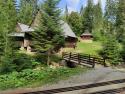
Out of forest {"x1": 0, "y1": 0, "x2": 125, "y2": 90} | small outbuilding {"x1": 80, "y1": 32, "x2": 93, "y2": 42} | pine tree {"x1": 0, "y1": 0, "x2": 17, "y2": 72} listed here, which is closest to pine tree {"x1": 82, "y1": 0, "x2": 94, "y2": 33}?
small outbuilding {"x1": 80, "y1": 32, "x2": 93, "y2": 42}

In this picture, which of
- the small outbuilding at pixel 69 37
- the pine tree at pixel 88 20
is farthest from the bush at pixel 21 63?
the pine tree at pixel 88 20

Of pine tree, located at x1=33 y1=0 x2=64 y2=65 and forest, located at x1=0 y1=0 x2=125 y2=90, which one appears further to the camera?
pine tree, located at x1=33 y1=0 x2=64 y2=65

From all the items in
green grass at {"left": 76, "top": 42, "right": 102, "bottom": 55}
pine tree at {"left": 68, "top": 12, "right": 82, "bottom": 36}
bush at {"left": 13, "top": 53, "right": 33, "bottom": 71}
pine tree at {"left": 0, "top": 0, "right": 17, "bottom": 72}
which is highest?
pine tree at {"left": 68, "top": 12, "right": 82, "bottom": 36}

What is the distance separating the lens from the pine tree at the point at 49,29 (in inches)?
1547

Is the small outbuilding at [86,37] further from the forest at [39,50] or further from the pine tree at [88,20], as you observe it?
the forest at [39,50]

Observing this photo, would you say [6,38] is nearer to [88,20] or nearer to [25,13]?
[25,13]

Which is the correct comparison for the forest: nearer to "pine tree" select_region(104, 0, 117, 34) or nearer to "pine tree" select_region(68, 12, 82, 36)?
"pine tree" select_region(104, 0, 117, 34)

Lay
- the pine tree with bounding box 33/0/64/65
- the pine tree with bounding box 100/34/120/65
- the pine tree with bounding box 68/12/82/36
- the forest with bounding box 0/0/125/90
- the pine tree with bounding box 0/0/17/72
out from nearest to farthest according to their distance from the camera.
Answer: the forest with bounding box 0/0/125/90 < the pine tree with bounding box 0/0/17/72 < the pine tree with bounding box 33/0/64/65 < the pine tree with bounding box 100/34/120/65 < the pine tree with bounding box 68/12/82/36

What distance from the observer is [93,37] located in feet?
282

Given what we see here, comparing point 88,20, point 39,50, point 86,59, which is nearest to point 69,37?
point 39,50

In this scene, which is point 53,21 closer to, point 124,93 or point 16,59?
point 16,59

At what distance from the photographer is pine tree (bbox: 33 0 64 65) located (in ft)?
129

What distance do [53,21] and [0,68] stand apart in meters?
12.5

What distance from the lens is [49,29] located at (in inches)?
1551
